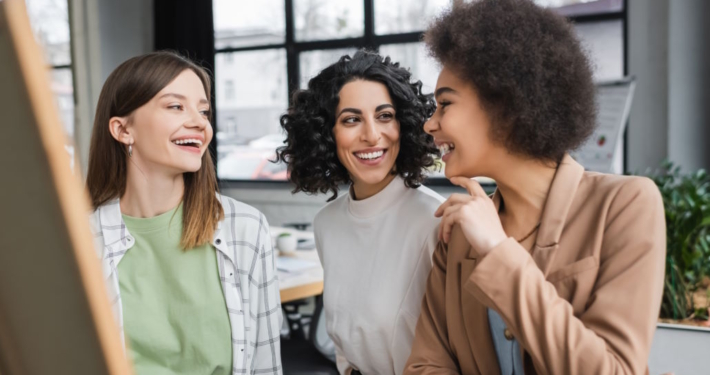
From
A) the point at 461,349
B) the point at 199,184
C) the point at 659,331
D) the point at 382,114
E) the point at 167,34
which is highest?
the point at 167,34

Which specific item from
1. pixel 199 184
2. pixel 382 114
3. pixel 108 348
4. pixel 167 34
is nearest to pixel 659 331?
pixel 382 114

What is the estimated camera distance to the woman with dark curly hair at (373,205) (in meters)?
1.45

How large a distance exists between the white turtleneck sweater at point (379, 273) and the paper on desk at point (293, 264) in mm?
1203

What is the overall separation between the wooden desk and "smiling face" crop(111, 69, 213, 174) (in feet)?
3.60

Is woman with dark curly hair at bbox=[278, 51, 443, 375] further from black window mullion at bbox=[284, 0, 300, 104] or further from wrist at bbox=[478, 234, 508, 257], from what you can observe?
black window mullion at bbox=[284, 0, 300, 104]

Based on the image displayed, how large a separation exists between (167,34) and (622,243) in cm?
656

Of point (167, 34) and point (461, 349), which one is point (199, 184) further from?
point (167, 34)

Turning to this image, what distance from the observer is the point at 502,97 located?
1.12m

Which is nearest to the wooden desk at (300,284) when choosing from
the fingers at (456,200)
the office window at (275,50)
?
the fingers at (456,200)

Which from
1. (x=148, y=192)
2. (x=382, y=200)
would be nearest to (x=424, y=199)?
(x=382, y=200)

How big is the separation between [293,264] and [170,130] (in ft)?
4.97

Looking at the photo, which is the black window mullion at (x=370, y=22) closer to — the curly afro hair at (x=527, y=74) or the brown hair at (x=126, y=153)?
the brown hair at (x=126, y=153)

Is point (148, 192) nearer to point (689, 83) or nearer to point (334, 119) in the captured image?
point (334, 119)

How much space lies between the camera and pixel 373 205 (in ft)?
5.10
